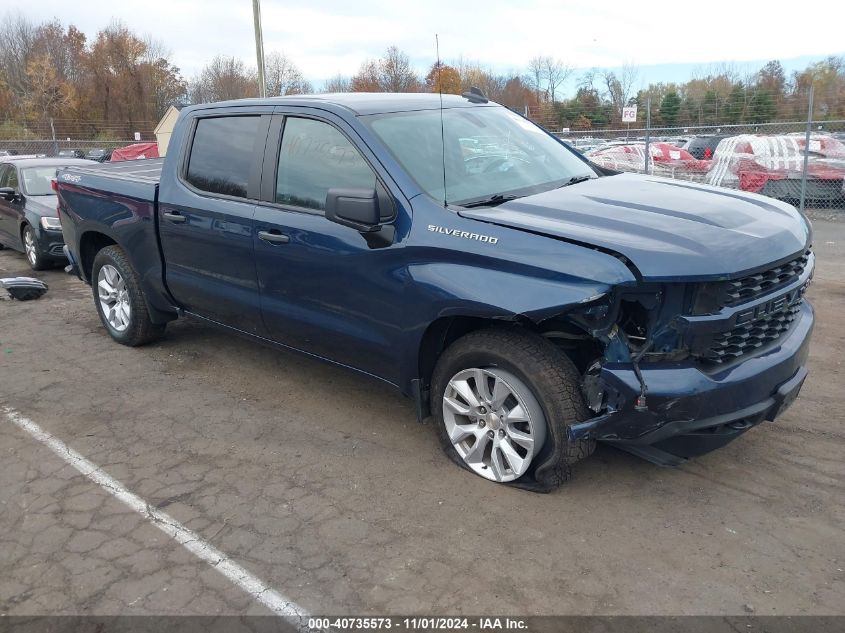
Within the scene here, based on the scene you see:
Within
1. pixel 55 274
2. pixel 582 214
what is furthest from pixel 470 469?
pixel 55 274

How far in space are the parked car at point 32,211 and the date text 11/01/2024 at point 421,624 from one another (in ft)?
26.5

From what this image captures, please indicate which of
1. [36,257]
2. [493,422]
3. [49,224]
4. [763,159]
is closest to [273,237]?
[493,422]

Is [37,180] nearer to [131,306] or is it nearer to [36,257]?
[36,257]

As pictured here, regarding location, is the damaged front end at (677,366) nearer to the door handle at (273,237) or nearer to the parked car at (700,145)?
the door handle at (273,237)

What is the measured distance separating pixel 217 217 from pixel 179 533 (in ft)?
7.03

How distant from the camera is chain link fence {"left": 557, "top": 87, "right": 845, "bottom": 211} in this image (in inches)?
535

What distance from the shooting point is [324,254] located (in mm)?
4164

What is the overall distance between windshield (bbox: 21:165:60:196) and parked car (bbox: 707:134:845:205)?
12.1 meters

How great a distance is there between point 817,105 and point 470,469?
15565mm

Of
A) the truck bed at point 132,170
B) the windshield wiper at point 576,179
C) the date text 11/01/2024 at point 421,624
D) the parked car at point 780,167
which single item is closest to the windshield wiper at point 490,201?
the windshield wiper at point 576,179

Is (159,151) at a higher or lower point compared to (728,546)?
higher

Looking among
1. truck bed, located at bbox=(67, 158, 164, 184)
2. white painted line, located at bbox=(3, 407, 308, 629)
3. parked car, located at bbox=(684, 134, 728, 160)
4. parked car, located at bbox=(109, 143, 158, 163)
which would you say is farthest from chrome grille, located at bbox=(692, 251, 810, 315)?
parked car, located at bbox=(109, 143, 158, 163)

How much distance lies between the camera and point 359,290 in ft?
13.3

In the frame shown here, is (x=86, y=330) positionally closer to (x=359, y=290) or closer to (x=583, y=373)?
(x=359, y=290)
